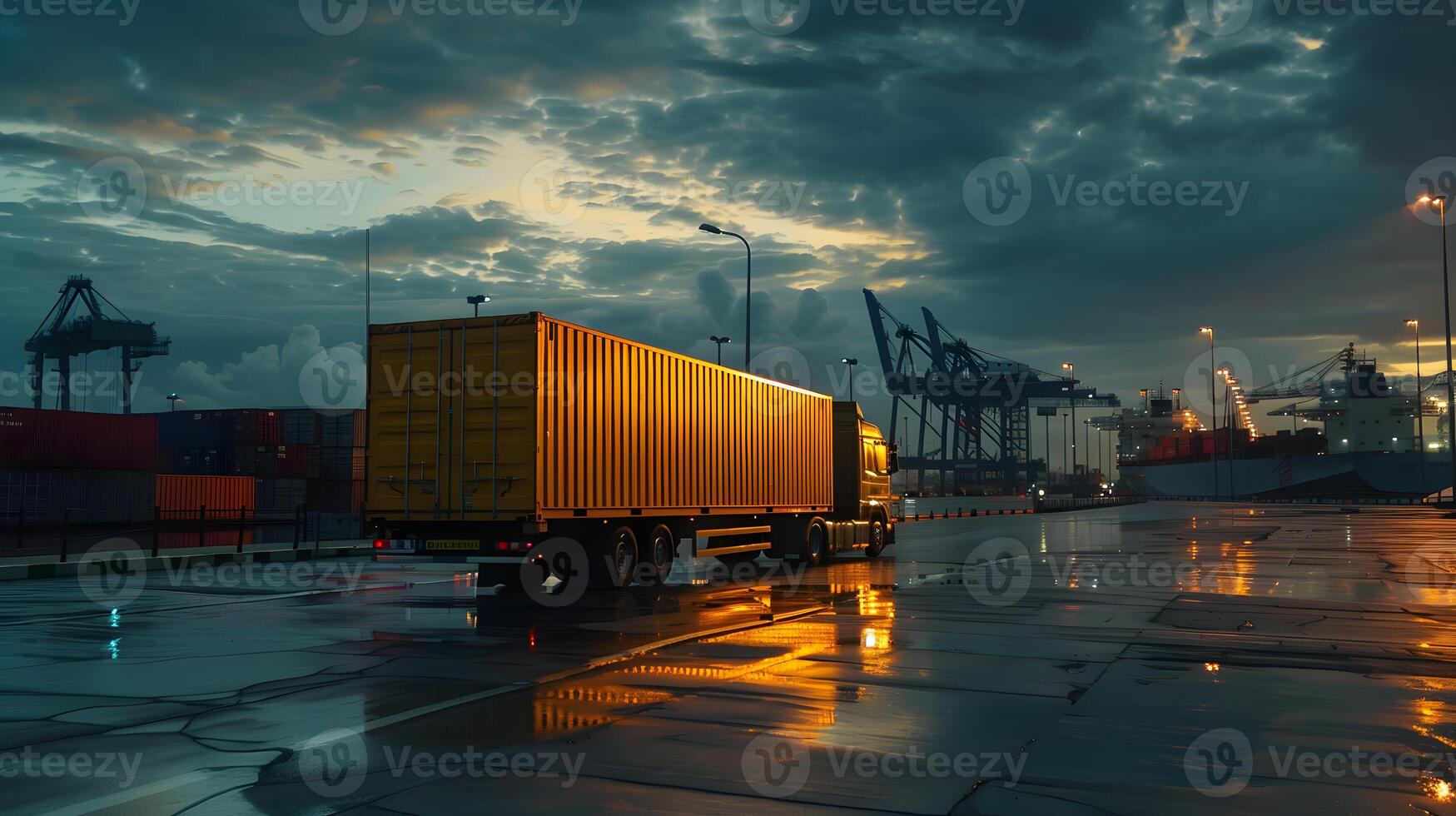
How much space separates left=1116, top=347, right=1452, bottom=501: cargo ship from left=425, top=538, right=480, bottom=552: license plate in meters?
88.4

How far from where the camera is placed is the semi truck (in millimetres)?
14586

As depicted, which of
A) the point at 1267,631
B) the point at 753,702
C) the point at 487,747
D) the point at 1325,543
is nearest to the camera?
the point at 487,747

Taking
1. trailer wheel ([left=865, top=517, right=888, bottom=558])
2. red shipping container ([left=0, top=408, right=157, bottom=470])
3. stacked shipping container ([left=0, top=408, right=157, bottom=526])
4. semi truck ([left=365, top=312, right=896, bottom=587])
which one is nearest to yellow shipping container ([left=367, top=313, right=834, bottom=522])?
semi truck ([left=365, top=312, right=896, bottom=587])

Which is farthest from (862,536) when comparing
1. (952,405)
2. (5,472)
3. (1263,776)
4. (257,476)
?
(952,405)

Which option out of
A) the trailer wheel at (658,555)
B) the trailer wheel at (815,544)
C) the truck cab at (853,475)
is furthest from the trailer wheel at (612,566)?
the truck cab at (853,475)

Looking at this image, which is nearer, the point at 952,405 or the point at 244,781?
the point at 244,781

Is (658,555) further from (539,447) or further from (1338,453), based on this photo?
(1338,453)

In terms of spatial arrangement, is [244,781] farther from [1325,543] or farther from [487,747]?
[1325,543]

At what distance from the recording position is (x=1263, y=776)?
5613mm

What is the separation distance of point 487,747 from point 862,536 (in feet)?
67.1

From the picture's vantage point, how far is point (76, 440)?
48594mm

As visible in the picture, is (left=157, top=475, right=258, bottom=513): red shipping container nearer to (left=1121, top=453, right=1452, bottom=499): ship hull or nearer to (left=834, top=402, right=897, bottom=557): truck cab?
(left=834, top=402, right=897, bottom=557): truck cab

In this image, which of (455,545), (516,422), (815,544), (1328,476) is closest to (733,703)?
(516,422)

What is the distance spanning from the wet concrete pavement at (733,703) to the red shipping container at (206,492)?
123ft
